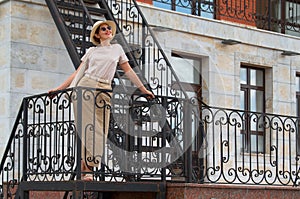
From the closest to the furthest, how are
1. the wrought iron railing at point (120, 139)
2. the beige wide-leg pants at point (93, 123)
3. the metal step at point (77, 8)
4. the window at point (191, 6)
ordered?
1. the beige wide-leg pants at point (93, 123)
2. the wrought iron railing at point (120, 139)
3. the metal step at point (77, 8)
4. the window at point (191, 6)

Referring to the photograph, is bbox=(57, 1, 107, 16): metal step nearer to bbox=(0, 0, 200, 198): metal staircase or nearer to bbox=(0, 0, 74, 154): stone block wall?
bbox=(0, 0, 74, 154): stone block wall

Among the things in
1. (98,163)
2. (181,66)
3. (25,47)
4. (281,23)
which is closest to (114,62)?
(98,163)

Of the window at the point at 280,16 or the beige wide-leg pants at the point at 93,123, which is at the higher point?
the window at the point at 280,16

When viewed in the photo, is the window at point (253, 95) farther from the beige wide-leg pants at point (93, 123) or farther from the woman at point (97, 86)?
→ the beige wide-leg pants at point (93, 123)

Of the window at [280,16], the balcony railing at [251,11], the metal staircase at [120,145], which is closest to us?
the metal staircase at [120,145]

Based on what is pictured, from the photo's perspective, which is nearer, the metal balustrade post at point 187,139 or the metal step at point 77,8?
the metal balustrade post at point 187,139

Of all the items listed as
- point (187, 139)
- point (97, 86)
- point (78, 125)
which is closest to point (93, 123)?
point (78, 125)

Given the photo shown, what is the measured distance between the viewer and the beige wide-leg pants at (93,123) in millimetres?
10414

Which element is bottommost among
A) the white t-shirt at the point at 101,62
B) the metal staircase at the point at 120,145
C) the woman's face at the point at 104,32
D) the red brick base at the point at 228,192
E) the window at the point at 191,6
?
the red brick base at the point at 228,192

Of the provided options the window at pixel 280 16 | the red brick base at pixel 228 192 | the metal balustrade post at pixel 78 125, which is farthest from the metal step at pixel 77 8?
the window at pixel 280 16

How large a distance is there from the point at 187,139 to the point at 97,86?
1.52m

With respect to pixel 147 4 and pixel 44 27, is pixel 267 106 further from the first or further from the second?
pixel 44 27

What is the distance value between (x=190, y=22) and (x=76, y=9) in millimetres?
3166

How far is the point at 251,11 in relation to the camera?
1803 cm
